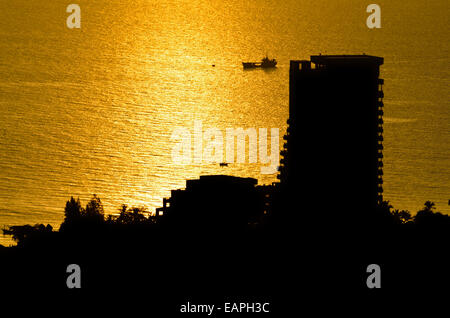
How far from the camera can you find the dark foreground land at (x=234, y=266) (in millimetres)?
123938

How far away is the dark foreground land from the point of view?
407 ft

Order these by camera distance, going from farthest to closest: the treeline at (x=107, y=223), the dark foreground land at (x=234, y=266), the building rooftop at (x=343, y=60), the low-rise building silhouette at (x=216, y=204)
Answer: the building rooftop at (x=343, y=60), the treeline at (x=107, y=223), the low-rise building silhouette at (x=216, y=204), the dark foreground land at (x=234, y=266)

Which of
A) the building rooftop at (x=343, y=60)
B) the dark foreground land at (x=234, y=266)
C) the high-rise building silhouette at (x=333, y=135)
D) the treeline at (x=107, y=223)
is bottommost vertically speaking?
the dark foreground land at (x=234, y=266)

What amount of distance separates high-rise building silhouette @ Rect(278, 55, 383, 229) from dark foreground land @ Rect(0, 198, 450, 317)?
7799mm

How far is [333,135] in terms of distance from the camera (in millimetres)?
164375

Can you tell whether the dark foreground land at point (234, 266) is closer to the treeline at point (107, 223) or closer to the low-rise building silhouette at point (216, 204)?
the low-rise building silhouette at point (216, 204)

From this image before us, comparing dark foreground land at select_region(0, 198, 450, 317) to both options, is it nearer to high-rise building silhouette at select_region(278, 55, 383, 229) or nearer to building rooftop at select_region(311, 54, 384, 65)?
high-rise building silhouette at select_region(278, 55, 383, 229)

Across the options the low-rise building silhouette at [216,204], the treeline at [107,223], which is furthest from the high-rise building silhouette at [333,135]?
the treeline at [107,223]

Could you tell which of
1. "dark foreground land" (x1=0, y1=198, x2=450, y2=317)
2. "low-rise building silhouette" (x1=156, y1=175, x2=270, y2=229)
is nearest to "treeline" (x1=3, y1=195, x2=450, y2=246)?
"dark foreground land" (x1=0, y1=198, x2=450, y2=317)

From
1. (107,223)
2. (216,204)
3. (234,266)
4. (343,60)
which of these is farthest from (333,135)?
(234,266)

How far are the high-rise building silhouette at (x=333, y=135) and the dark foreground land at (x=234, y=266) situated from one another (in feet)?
25.6
